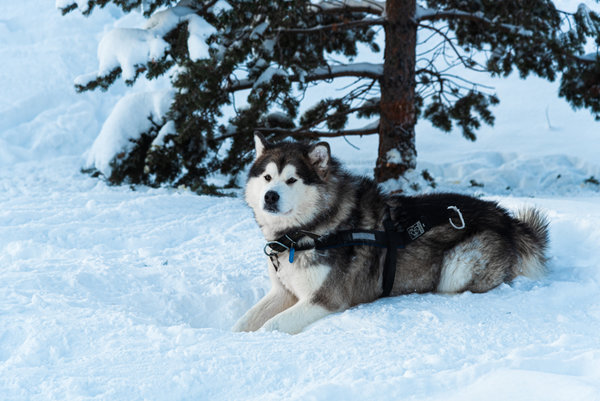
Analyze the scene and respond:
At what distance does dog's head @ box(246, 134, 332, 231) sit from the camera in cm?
312

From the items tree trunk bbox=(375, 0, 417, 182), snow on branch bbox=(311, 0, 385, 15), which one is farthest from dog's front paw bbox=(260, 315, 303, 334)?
snow on branch bbox=(311, 0, 385, 15)

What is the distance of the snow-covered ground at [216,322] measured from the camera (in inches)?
82.2

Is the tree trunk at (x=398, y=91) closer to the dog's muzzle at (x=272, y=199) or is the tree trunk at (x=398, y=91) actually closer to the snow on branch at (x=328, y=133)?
the snow on branch at (x=328, y=133)

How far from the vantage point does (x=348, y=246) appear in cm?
Answer: 331

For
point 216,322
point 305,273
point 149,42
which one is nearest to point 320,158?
point 305,273

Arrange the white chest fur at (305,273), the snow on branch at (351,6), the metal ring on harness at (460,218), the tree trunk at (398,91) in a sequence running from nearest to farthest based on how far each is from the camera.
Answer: the white chest fur at (305,273) → the metal ring on harness at (460,218) → the tree trunk at (398,91) → the snow on branch at (351,6)

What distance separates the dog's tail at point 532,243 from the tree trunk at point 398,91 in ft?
9.21

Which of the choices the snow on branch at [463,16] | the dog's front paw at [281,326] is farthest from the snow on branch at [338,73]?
the dog's front paw at [281,326]

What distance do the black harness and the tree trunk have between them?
3.20 m

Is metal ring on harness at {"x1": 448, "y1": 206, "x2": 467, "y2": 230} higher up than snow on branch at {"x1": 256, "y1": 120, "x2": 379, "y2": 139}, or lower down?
lower down

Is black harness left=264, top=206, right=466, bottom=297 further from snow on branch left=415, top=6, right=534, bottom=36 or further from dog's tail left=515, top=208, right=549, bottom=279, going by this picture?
snow on branch left=415, top=6, right=534, bottom=36

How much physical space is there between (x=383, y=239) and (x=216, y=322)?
50.6 inches

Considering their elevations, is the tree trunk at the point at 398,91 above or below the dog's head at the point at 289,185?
above

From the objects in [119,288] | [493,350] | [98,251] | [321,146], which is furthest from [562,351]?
[98,251]
